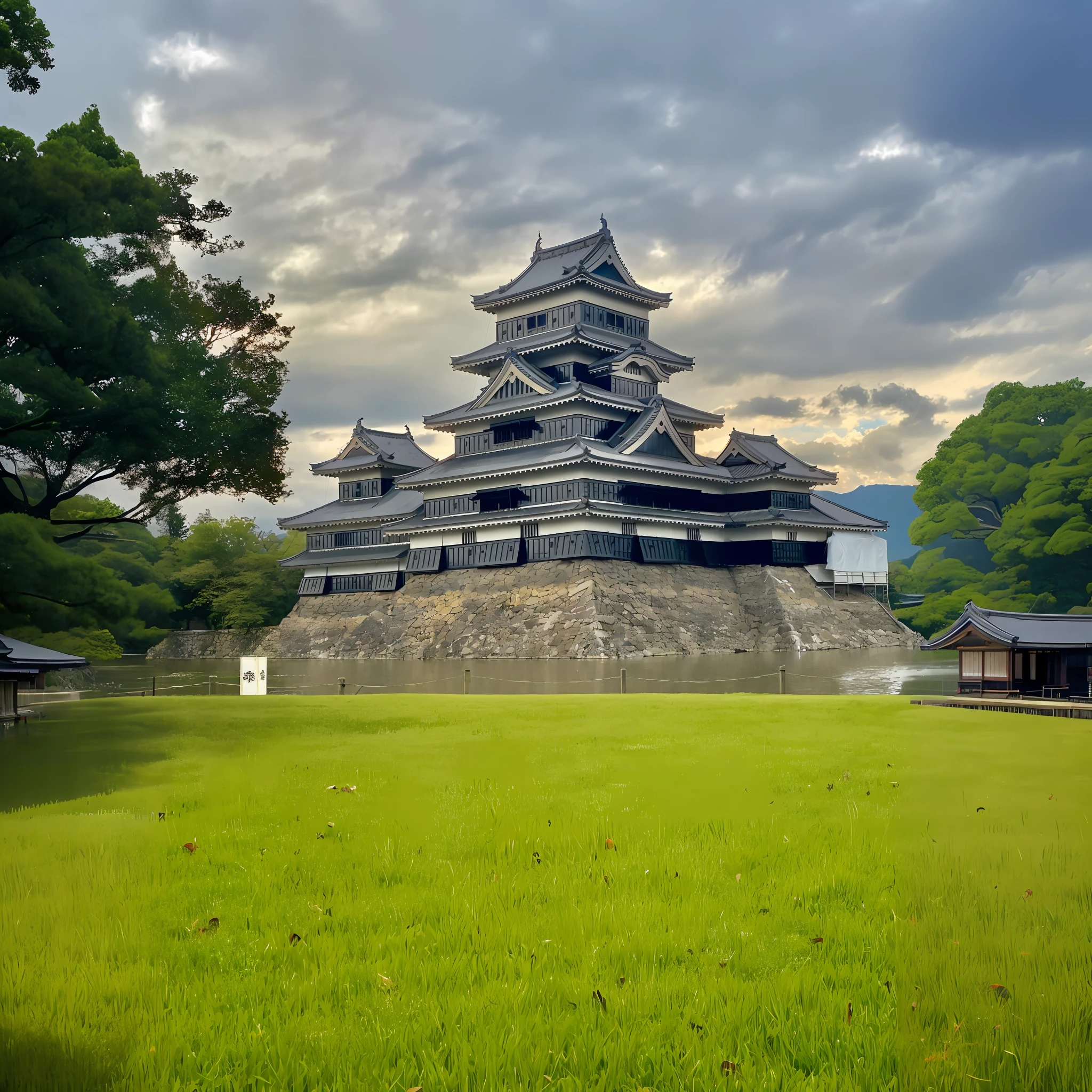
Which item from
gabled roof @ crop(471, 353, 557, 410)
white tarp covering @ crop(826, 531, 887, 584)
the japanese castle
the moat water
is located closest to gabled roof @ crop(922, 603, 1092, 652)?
the moat water

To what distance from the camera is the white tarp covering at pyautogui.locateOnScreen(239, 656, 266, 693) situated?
19938 millimetres

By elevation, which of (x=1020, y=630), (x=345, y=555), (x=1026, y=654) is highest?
(x=345, y=555)

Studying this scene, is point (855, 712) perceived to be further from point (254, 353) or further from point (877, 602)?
point (877, 602)

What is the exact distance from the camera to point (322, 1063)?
10.7 feet

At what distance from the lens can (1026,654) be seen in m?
17.2

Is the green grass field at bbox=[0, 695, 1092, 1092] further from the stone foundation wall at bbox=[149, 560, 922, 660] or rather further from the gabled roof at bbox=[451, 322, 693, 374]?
the gabled roof at bbox=[451, 322, 693, 374]

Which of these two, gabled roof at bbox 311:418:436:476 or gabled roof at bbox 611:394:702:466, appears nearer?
gabled roof at bbox 611:394:702:466

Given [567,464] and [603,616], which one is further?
[567,464]

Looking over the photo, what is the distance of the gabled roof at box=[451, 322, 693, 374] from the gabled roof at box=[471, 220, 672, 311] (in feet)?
6.75

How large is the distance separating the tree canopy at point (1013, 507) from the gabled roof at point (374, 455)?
94.0 feet

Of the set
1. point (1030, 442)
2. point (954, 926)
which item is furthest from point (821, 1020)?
point (1030, 442)

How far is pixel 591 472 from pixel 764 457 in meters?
11.4

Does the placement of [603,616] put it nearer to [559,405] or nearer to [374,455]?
[559,405]

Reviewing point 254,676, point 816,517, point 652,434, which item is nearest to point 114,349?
point 254,676
